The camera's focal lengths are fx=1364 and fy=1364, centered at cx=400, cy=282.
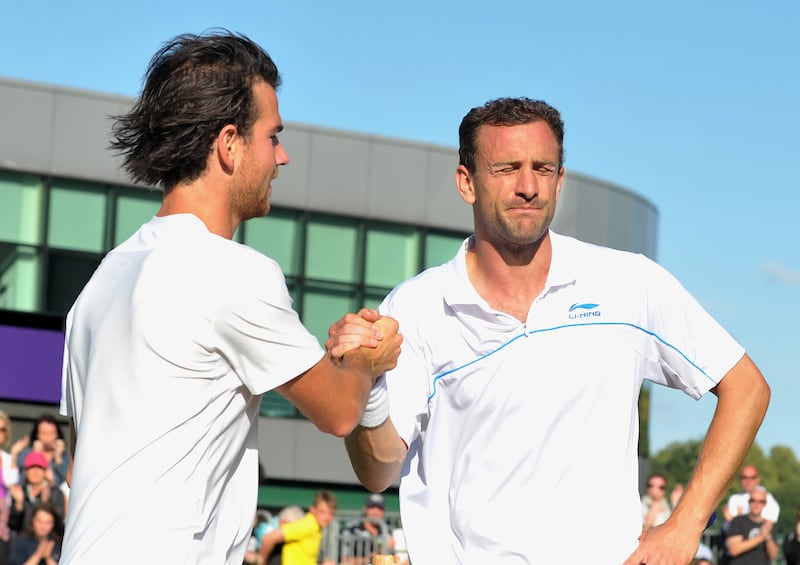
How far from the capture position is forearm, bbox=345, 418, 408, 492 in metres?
4.64

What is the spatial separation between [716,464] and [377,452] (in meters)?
1.17

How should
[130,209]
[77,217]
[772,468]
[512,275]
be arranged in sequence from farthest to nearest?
[772,468] < [130,209] < [77,217] < [512,275]

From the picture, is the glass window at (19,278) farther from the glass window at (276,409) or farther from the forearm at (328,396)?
the forearm at (328,396)

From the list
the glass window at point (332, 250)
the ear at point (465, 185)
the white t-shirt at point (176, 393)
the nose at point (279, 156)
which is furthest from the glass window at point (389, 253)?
→ the white t-shirt at point (176, 393)

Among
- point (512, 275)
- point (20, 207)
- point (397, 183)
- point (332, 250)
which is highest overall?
point (397, 183)

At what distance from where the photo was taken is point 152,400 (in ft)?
11.1

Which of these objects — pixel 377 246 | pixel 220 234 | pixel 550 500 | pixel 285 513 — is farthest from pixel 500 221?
pixel 377 246

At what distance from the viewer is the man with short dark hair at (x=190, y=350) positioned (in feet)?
11.0

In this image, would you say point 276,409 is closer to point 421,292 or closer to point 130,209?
point 130,209

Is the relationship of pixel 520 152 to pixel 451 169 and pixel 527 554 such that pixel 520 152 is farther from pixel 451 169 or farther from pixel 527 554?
pixel 451 169

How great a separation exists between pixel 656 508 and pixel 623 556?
34.1 feet

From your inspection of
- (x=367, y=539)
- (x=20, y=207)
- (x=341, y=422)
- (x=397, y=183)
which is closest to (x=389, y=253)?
(x=397, y=183)

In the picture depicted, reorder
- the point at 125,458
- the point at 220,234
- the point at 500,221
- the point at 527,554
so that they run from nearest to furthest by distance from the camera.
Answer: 1. the point at 125,458
2. the point at 220,234
3. the point at 527,554
4. the point at 500,221

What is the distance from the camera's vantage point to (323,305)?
3181 centimetres
